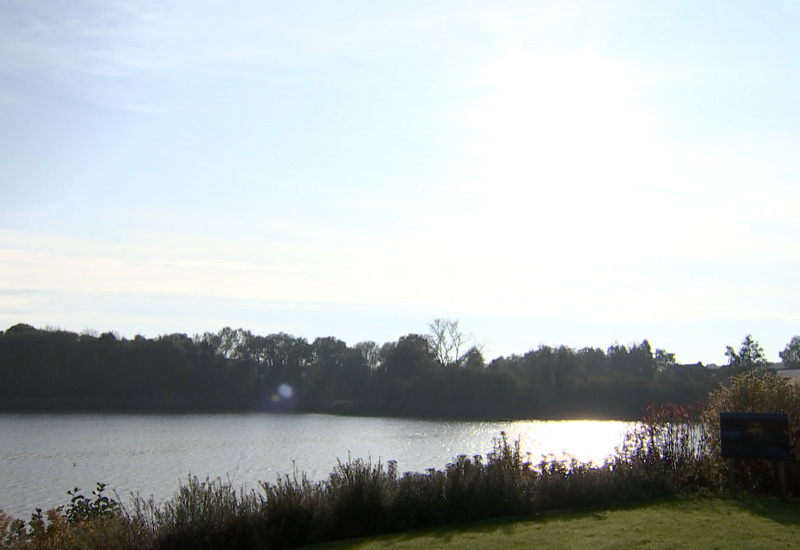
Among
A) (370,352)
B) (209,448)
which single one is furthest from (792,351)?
(209,448)

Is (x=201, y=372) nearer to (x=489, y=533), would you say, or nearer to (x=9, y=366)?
(x=9, y=366)

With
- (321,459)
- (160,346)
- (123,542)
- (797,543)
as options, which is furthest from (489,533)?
(160,346)

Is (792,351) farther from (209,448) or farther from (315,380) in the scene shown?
(209,448)

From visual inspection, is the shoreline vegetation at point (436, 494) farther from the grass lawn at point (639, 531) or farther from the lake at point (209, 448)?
the lake at point (209, 448)

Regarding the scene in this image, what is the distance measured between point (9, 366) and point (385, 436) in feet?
153

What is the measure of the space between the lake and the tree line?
10.3m

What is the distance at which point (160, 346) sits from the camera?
82.1 meters

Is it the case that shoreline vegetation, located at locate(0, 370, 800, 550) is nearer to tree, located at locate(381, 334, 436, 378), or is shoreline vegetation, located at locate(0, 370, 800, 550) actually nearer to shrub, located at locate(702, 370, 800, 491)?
shrub, located at locate(702, 370, 800, 491)

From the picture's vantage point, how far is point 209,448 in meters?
35.9

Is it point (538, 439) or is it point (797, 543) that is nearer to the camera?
point (797, 543)

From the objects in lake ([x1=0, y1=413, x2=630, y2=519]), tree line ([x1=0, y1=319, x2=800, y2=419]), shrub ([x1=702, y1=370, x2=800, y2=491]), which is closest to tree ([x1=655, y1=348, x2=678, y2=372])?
tree line ([x1=0, y1=319, x2=800, y2=419])

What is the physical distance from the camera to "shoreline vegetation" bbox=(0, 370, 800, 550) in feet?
34.1

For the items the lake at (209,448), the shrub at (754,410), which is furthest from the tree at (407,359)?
the shrub at (754,410)

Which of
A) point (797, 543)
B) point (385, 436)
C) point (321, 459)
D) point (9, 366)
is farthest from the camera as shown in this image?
point (9, 366)
